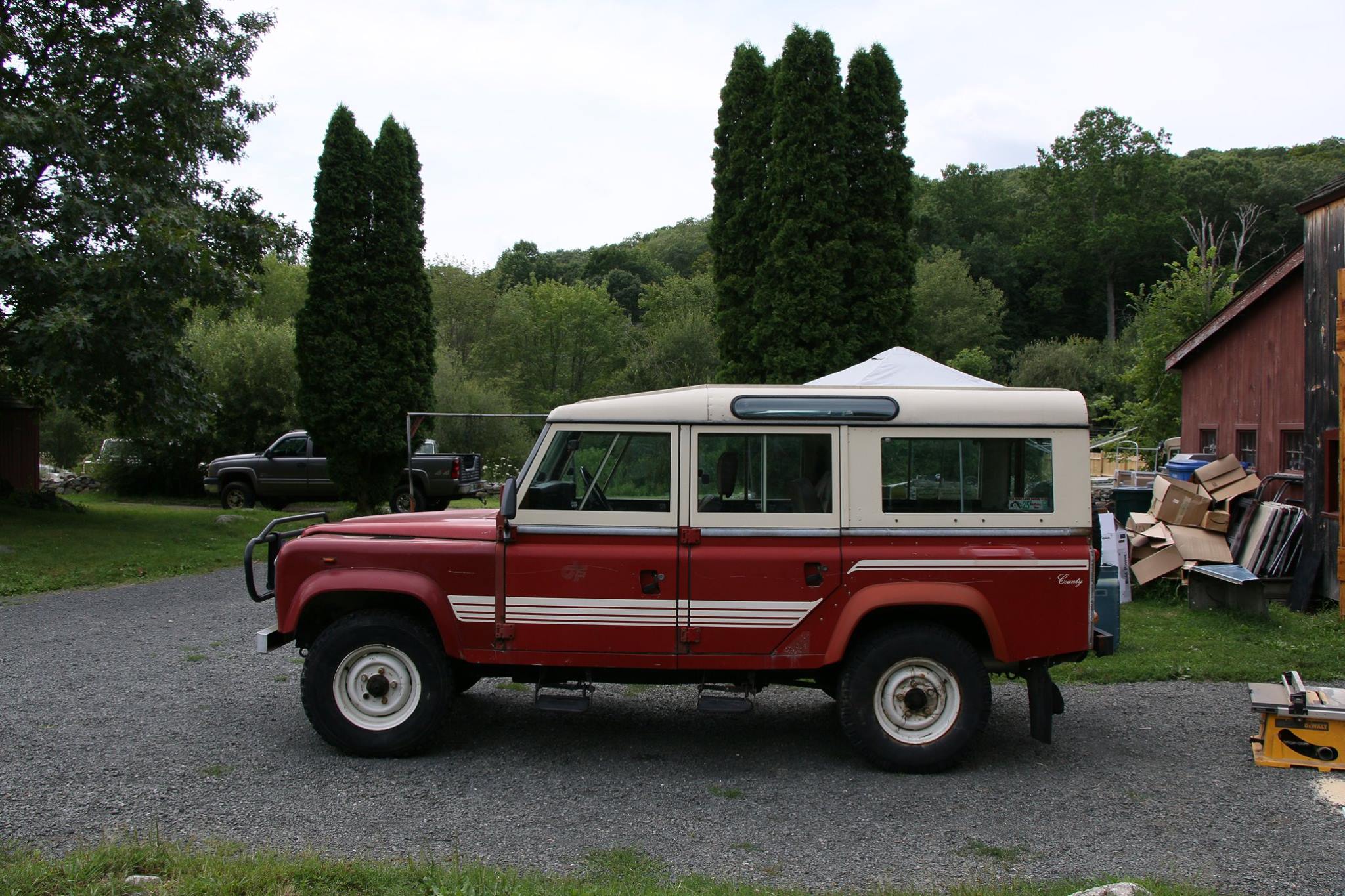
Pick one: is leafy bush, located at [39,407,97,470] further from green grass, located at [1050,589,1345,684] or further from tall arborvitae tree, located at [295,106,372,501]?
green grass, located at [1050,589,1345,684]

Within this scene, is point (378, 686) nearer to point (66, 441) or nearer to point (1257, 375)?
point (1257, 375)

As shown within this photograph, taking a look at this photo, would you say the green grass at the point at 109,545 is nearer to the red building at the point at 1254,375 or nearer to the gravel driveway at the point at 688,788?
the gravel driveway at the point at 688,788

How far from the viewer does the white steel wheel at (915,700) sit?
5828 mm

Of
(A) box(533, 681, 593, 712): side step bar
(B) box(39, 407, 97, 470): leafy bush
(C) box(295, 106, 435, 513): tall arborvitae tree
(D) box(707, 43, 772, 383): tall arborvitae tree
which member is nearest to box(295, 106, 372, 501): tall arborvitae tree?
(C) box(295, 106, 435, 513): tall arborvitae tree

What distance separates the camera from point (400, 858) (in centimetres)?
444

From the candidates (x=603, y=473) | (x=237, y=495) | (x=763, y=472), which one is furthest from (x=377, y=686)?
(x=237, y=495)

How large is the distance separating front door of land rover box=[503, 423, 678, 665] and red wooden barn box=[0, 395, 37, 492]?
1854 cm

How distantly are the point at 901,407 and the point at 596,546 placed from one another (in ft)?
6.39

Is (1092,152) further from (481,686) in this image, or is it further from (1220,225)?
(481,686)

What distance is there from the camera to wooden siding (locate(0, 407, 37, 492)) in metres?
20.5

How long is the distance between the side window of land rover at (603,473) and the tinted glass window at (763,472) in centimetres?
26

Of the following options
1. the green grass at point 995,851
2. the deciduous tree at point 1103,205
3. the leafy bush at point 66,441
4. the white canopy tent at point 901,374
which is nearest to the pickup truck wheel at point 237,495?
the leafy bush at point 66,441

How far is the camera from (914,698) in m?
5.84

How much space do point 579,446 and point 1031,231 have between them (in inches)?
2733
